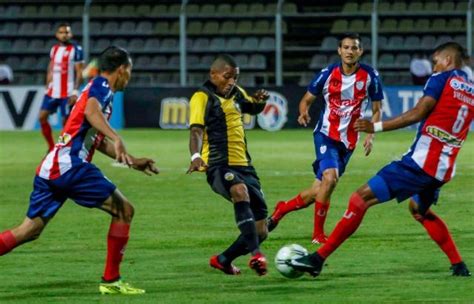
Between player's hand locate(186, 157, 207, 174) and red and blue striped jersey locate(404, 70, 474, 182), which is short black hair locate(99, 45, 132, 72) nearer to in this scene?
player's hand locate(186, 157, 207, 174)

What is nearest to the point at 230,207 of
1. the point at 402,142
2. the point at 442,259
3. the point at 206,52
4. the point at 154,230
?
the point at 154,230

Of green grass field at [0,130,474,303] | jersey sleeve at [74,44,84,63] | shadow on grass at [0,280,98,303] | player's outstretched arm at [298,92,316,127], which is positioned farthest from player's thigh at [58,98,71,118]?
shadow on grass at [0,280,98,303]

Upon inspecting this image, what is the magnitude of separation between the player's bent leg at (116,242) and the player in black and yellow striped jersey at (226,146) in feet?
3.21

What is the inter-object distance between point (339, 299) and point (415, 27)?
26198 mm

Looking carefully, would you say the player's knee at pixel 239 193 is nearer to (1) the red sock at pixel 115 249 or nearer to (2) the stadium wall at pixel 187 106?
(1) the red sock at pixel 115 249

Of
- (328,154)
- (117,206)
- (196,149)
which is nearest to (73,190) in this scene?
(117,206)

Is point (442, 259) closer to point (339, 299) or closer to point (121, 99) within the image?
point (339, 299)

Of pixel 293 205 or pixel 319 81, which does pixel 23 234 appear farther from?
pixel 319 81

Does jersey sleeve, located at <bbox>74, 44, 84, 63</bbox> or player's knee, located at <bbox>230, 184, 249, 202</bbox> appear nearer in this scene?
player's knee, located at <bbox>230, 184, 249, 202</bbox>

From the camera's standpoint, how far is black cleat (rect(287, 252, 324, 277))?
9.62 m

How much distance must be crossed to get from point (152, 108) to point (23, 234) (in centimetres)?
2257

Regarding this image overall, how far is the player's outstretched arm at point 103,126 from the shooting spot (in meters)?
8.71

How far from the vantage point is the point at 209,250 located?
1164 centimetres

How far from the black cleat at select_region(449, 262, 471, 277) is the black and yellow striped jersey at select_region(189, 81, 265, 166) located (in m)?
1.80
